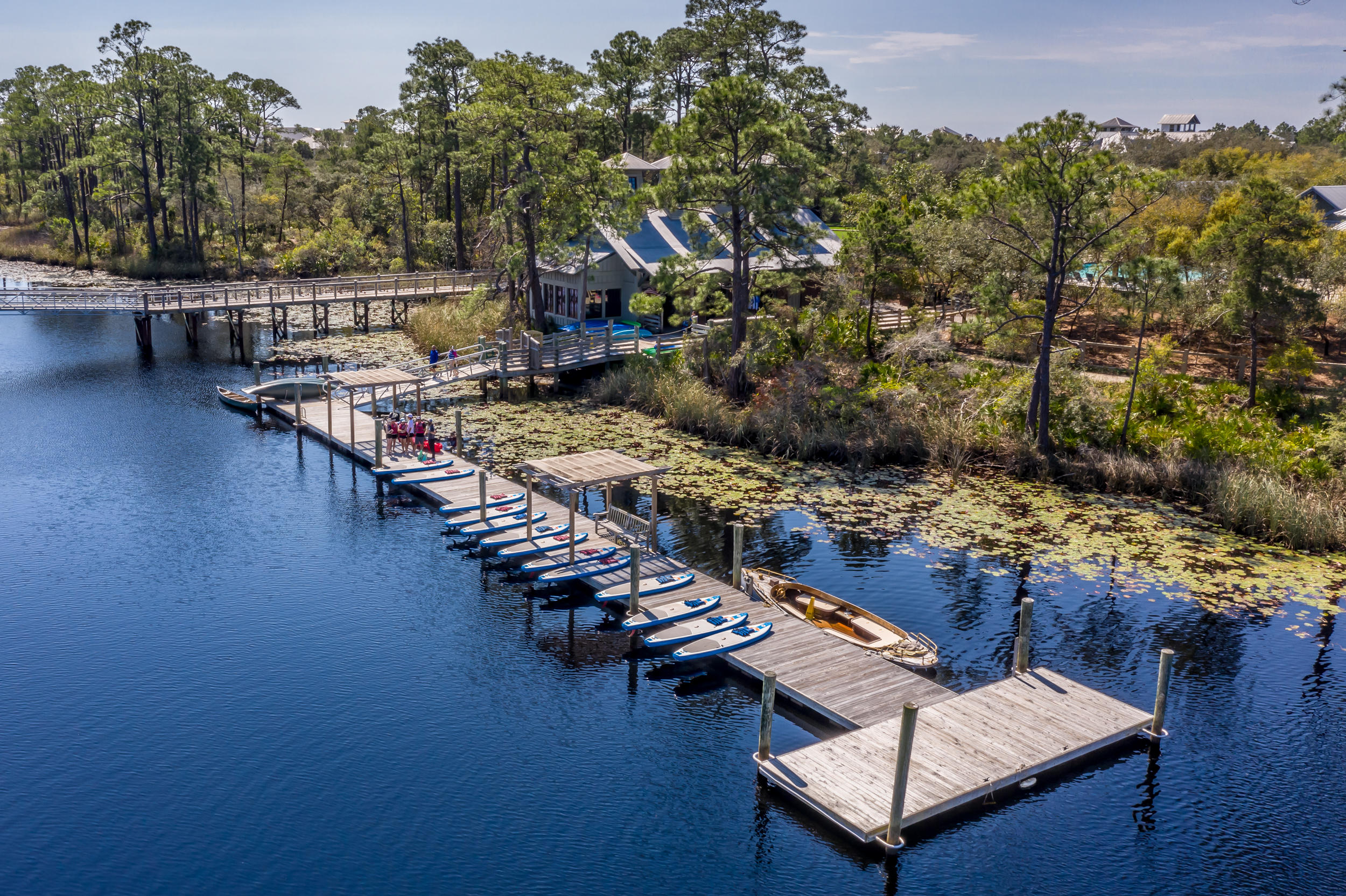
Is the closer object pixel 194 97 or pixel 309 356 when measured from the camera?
pixel 309 356

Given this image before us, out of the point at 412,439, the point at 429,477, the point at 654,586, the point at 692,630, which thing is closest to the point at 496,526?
the point at 429,477

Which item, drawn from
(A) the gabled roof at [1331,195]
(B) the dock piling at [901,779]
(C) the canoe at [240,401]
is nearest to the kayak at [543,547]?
(B) the dock piling at [901,779]

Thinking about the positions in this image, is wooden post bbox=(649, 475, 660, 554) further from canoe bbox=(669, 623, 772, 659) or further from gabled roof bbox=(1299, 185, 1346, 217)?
gabled roof bbox=(1299, 185, 1346, 217)

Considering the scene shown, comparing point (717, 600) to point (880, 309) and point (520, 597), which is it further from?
point (880, 309)

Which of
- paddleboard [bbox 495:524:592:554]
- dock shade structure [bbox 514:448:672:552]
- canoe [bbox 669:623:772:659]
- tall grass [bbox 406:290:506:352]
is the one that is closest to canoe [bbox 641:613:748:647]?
canoe [bbox 669:623:772:659]

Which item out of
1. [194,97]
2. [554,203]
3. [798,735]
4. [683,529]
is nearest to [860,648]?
[798,735]

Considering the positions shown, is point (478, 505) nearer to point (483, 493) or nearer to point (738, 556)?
point (483, 493)
